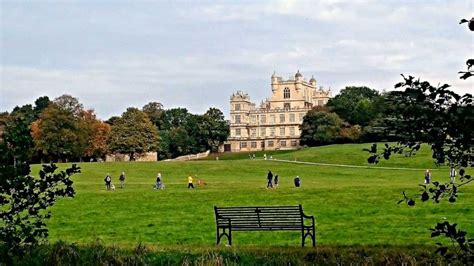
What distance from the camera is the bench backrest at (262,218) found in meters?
15.4

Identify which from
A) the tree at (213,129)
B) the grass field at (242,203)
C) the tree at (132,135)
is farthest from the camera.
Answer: the tree at (213,129)

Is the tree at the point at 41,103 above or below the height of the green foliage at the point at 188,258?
above

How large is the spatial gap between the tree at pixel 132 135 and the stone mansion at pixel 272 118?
4006cm

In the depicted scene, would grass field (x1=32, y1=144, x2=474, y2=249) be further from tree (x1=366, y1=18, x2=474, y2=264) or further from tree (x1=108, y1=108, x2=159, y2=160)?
tree (x1=108, y1=108, x2=159, y2=160)

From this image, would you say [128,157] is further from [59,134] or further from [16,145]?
[16,145]

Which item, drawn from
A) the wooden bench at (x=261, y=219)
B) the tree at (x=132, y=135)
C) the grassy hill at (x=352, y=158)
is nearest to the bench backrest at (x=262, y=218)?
the wooden bench at (x=261, y=219)

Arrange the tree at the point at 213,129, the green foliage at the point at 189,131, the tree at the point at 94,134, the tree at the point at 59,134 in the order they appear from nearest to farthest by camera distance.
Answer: the tree at the point at 59,134
the tree at the point at 94,134
the green foliage at the point at 189,131
the tree at the point at 213,129

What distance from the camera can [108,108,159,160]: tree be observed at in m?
96.1

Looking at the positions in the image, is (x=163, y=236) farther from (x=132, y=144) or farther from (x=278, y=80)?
(x=278, y=80)

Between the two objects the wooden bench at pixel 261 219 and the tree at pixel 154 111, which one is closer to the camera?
the wooden bench at pixel 261 219

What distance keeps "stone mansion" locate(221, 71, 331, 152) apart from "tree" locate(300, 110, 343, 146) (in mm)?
22355

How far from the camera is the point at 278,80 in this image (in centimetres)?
15112

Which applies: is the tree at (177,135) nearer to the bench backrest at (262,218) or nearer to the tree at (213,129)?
the tree at (213,129)

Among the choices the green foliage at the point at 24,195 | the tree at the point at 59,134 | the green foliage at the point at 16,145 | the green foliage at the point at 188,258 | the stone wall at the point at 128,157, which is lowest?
the green foliage at the point at 188,258
